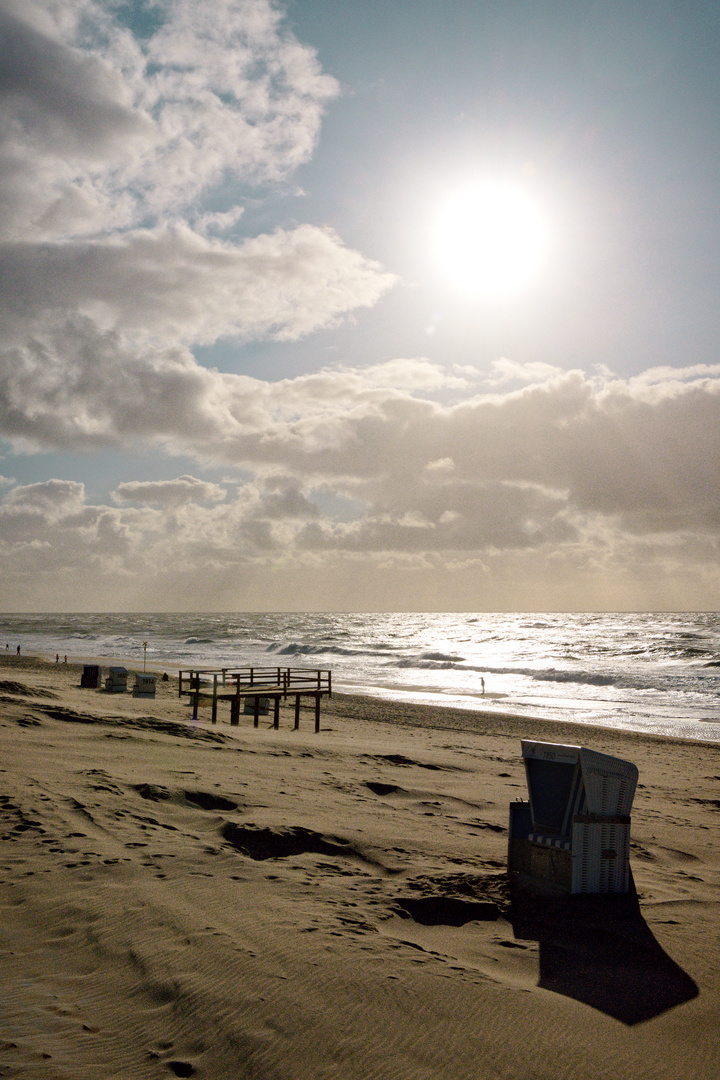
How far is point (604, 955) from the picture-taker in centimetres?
505

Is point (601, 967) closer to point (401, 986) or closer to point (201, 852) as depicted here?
point (401, 986)

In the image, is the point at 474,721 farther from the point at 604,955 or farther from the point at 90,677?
the point at 604,955

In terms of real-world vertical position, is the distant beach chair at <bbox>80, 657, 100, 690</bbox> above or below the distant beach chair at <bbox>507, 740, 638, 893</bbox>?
below

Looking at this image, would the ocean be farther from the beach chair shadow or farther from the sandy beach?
the beach chair shadow

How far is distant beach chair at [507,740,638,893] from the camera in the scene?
585 centimetres

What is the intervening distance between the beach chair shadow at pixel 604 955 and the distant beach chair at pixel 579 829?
0.49 ft

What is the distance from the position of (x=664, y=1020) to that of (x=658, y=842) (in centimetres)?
447

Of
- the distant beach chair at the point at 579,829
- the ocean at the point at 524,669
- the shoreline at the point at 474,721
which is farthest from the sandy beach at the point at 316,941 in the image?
the ocean at the point at 524,669

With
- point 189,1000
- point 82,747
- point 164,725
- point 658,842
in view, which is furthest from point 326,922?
point 164,725

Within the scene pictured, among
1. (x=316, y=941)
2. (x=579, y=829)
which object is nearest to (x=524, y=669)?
(x=579, y=829)

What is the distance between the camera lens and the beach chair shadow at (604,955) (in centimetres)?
443

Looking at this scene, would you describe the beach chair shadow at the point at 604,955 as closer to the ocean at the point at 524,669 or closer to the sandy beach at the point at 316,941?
the sandy beach at the point at 316,941

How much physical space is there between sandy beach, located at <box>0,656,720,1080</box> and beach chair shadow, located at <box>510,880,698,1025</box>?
0.02 metres

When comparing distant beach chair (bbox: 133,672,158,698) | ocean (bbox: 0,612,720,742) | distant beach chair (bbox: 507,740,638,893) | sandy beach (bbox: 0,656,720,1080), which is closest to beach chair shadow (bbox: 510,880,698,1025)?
sandy beach (bbox: 0,656,720,1080)
